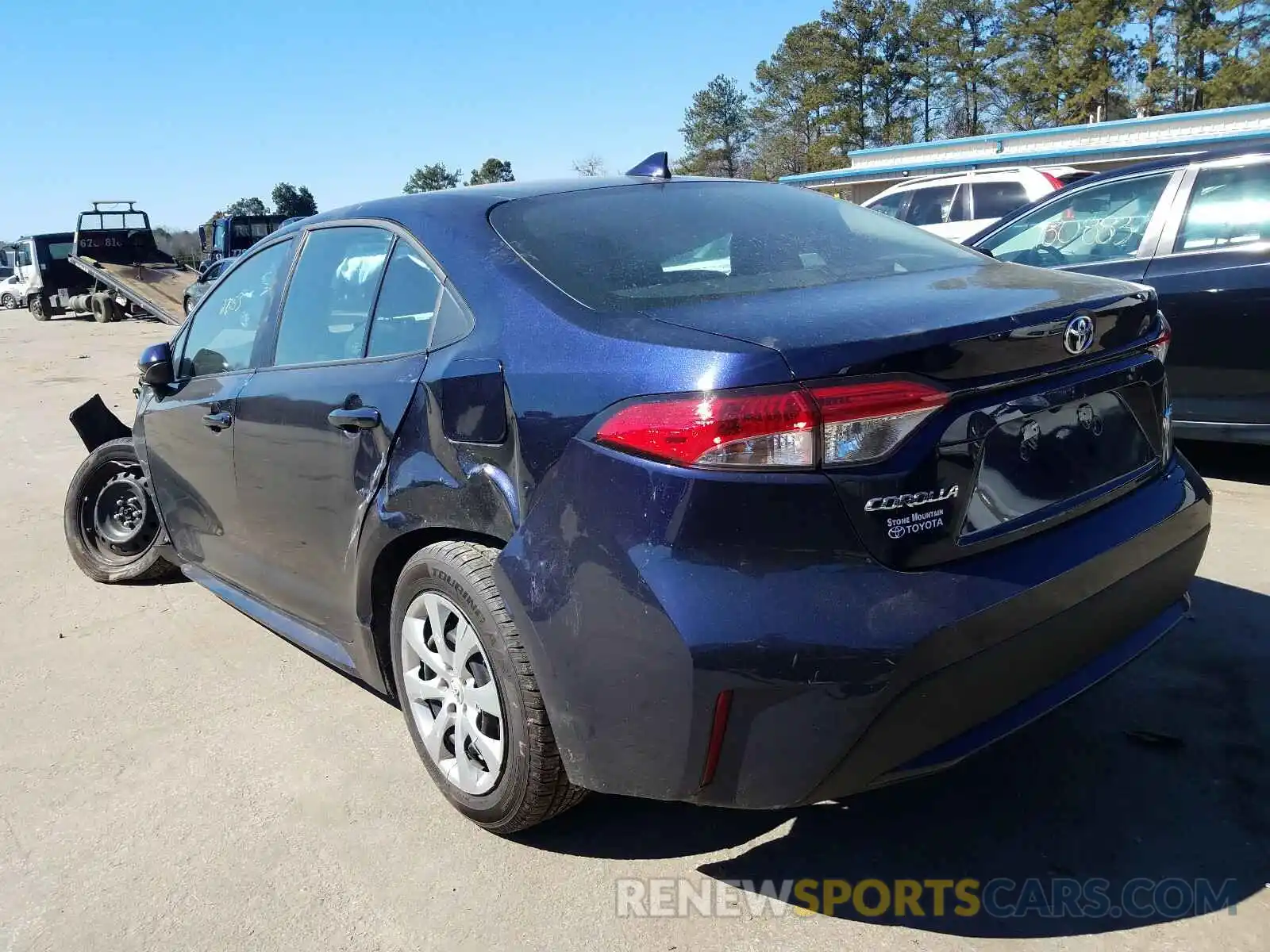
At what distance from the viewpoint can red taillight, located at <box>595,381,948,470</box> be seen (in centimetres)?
190

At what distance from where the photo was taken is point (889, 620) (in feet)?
6.23

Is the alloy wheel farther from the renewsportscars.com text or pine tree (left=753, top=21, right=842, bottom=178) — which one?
pine tree (left=753, top=21, right=842, bottom=178)

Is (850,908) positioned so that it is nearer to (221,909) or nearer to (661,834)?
(661,834)

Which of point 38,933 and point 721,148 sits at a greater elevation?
point 721,148

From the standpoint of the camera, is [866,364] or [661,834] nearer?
[866,364]

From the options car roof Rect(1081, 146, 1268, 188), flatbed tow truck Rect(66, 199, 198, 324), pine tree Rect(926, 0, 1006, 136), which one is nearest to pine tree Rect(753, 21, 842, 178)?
pine tree Rect(926, 0, 1006, 136)

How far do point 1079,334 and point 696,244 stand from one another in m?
1.02

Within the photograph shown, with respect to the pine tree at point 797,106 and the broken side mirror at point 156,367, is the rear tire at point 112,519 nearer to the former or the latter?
the broken side mirror at point 156,367

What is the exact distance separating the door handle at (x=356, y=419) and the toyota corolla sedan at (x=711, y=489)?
11 mm

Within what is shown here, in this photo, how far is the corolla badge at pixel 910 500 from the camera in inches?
75.4

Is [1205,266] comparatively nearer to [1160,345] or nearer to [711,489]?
[1160,345]

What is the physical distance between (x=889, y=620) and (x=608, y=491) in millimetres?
609

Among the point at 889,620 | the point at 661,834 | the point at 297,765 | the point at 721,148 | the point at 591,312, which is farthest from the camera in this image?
the point at 721,148

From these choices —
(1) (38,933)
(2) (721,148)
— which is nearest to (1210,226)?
(1) (38,933)
